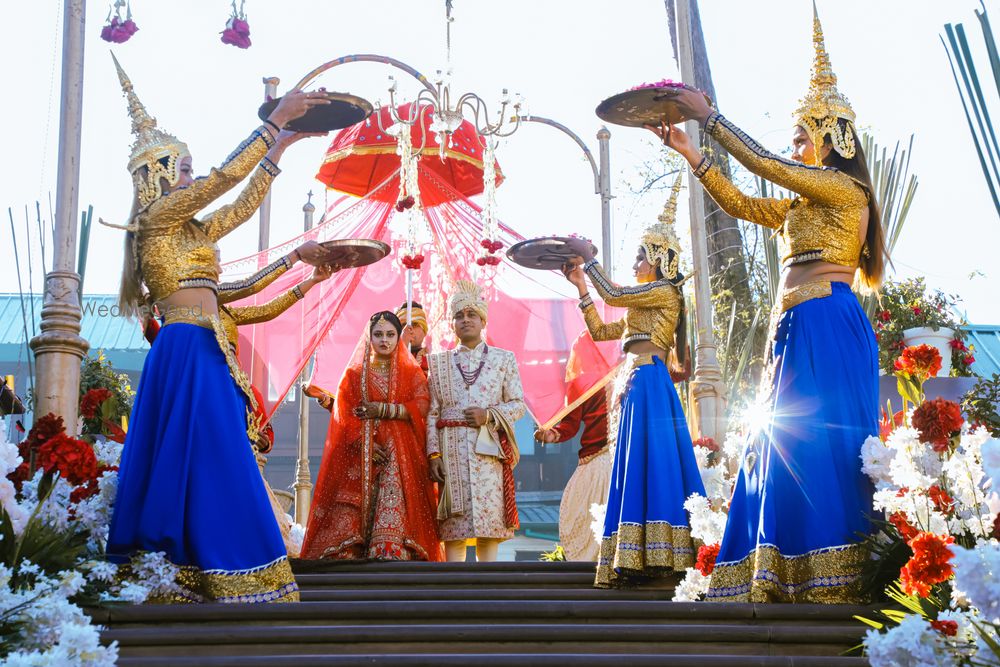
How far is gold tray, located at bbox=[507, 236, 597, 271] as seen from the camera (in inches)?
278

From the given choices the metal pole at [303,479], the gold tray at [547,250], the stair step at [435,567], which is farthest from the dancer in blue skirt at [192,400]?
the metal pole at [303,479]

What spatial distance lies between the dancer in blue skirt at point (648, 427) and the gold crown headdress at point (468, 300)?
1473mm

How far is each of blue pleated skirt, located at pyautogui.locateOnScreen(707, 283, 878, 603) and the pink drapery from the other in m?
4.01

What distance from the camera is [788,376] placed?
18.5 ft

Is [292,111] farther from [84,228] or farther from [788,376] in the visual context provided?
[788,376]

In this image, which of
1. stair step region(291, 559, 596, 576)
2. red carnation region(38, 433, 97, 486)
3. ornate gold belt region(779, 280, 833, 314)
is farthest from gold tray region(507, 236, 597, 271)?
red carnation region(38, 433, 97, 486)

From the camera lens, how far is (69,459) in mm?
5172

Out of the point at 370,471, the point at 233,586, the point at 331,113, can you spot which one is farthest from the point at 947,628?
the point at 370,471

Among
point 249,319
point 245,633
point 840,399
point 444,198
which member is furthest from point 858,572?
point 444,198

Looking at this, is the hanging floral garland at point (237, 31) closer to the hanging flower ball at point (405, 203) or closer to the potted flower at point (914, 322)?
the hanging flower ball at point (405, 203)

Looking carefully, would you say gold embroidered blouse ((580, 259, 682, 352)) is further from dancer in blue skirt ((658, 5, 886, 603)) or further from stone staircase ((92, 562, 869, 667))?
stone staircase ((92, 562, 869, 667))

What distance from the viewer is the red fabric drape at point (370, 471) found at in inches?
308

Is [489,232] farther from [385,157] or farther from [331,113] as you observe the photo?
[331,113]

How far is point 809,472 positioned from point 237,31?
14.9 ft
